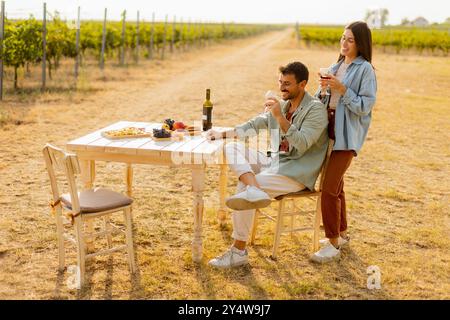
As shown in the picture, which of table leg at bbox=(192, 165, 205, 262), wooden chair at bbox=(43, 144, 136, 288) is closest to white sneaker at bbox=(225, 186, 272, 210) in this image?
table leg at bbox=(192, 165, 205, 262)

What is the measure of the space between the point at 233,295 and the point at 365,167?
12.1 feet

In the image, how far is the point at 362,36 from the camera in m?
3.64

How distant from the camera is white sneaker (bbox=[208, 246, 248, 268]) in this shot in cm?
371

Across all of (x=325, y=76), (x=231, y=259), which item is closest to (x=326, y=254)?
(x=231, y=259)

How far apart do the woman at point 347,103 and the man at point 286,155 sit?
98 mm

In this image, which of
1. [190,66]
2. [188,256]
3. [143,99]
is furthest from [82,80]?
[188,256]

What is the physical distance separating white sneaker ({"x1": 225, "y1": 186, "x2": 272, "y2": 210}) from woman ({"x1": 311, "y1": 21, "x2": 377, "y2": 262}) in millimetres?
563

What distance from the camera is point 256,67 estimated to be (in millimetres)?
19703

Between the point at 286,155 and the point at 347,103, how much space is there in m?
0.54

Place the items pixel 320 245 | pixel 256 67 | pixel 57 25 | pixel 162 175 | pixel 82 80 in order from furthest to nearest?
1. pixel 256 67
2. pixel 57 25
3. pixel 82 80
4. pixel 162 175
5. pixel 320 245

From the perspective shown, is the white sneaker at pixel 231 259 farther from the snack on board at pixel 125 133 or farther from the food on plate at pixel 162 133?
the snack on board at pixel 125 133

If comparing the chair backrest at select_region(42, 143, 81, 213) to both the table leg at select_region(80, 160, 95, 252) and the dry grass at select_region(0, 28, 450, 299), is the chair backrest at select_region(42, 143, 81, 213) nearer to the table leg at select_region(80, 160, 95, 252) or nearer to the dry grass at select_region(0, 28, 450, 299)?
the table leg at select_region(80, 160, 95, 252)
